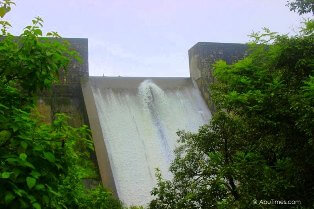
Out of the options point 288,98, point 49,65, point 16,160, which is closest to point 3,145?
point 16,160

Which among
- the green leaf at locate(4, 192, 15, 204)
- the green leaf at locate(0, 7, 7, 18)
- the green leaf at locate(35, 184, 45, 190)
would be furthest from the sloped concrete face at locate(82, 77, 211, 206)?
the green leaf at locate(0, 7, 7, 18)

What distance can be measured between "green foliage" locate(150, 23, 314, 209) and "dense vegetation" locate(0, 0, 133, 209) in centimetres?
235

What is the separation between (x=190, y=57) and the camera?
15.7 meters

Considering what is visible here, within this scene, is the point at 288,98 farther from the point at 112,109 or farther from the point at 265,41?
the point at 112,109

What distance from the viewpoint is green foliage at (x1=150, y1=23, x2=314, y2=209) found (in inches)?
185

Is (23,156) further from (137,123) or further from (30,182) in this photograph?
(137,123)

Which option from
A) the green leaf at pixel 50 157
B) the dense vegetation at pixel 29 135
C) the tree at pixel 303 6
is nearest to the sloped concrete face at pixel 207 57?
the tree at pixel 303 6

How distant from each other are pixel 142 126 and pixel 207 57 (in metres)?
4.32

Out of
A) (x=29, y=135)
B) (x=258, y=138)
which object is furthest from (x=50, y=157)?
(x=258, y=138)

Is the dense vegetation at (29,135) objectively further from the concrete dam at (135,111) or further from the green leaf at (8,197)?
the concrete dam at (135,111)

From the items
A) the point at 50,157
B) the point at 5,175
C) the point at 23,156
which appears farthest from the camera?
the point at 50,157

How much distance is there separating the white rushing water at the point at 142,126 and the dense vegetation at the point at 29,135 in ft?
22.0

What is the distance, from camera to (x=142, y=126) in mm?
12375

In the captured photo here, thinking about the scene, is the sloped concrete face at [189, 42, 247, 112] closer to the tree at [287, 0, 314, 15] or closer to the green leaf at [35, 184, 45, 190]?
the tree at [287, 0, 314, 15]
